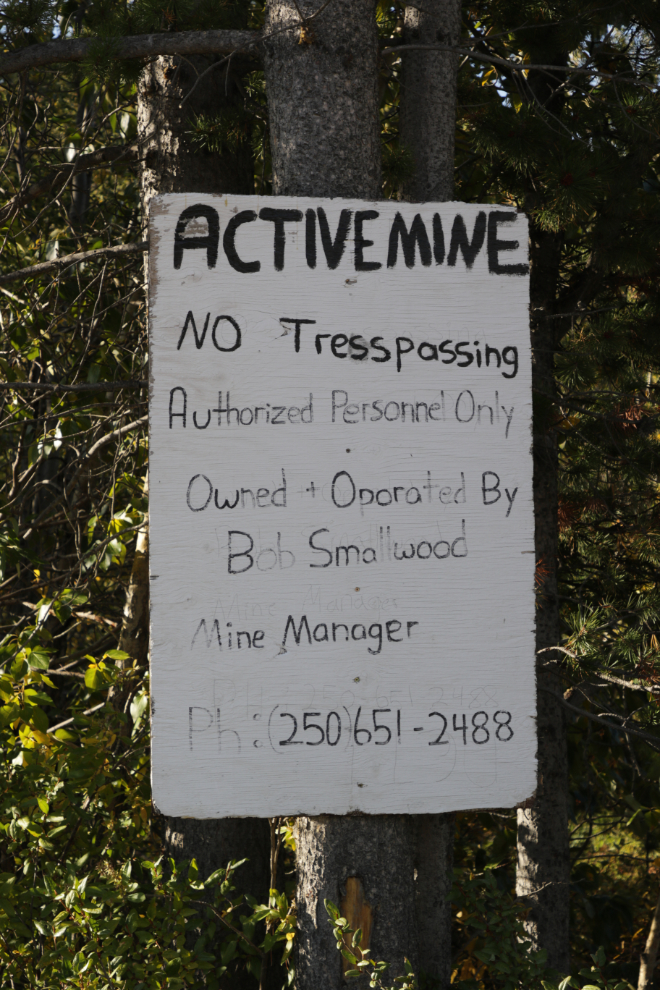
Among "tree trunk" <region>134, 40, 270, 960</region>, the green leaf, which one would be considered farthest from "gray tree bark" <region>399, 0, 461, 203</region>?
the green leaf

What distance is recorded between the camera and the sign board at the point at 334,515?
1.68m

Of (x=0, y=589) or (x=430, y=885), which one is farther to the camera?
(x=0, y=589)

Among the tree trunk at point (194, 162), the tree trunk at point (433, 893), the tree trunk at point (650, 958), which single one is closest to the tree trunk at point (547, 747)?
the tree trunk at point (650, 958)

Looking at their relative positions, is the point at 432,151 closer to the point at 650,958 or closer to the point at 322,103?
the point at 322,103

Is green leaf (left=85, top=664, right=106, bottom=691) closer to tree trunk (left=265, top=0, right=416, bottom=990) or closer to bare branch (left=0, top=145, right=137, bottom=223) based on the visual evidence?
tree trunk (left=265, top=0, right=416, bottom=990)

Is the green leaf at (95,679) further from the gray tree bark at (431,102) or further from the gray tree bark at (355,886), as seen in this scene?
the gray tree bark at (431,102)

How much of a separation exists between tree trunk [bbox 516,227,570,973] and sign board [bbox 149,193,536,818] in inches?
43.5

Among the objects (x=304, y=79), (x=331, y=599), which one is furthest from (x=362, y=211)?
(x=331, y=599)

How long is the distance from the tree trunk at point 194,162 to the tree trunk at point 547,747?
103 centimetres

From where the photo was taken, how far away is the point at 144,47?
2.00 m

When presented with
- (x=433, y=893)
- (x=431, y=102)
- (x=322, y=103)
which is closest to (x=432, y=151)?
(x=431, y=102)

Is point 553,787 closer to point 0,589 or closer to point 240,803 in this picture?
point 240,803

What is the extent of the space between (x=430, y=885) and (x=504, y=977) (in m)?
0.28

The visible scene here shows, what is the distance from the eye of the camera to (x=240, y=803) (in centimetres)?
167
